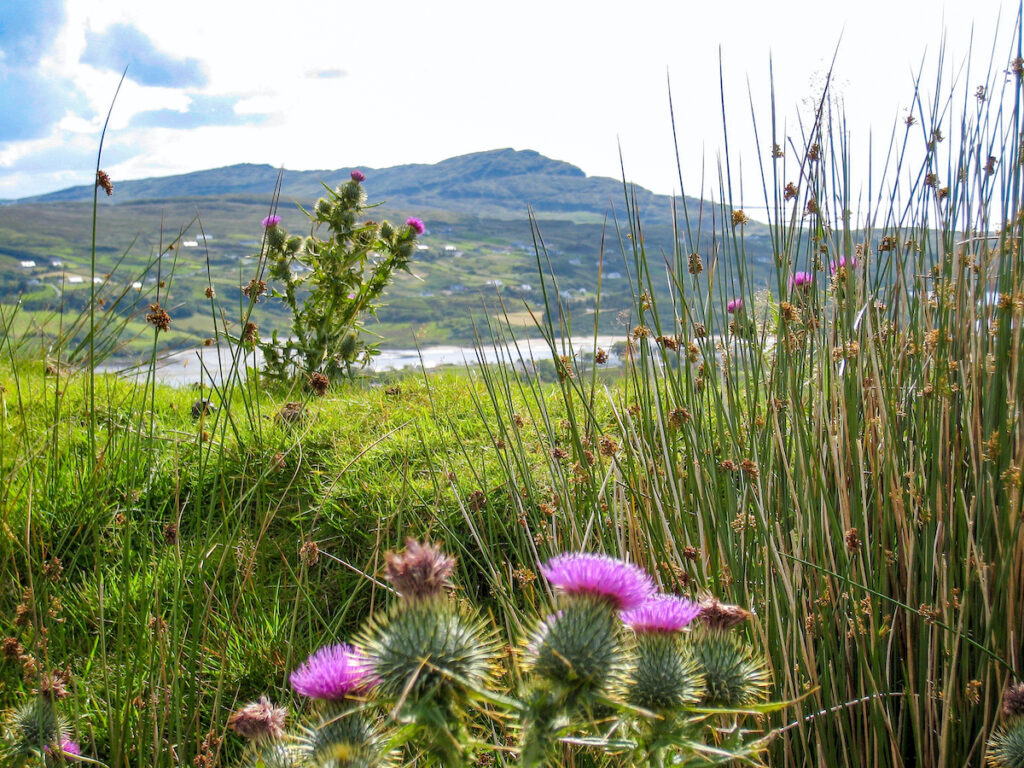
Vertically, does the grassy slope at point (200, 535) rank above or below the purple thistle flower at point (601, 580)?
below

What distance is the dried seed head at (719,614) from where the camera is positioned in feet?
4.09

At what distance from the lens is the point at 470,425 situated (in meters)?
4.15

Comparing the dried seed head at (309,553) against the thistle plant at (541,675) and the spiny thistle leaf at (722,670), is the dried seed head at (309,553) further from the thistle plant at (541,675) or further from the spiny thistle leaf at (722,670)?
the spiny thistle leaf at (722,670)

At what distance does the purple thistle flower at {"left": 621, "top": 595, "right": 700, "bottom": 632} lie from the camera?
3.81ft

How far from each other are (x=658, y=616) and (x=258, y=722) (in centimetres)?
72

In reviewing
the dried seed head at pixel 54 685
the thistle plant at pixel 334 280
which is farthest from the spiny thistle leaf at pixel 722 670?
the thistle plant at pixel 334 280

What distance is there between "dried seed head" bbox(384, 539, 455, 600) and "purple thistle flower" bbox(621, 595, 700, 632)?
0.30 metres

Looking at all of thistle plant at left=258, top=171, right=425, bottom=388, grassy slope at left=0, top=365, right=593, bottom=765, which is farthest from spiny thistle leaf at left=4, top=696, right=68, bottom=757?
thistle plant at left=258, top=171, right=425, bottom=388

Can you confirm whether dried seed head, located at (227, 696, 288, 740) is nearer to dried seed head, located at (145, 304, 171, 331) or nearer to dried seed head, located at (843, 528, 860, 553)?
dried seed head, located at (145, 304, 171, 331)

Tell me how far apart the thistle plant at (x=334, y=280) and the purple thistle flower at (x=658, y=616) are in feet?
12.6

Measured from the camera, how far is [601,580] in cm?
110

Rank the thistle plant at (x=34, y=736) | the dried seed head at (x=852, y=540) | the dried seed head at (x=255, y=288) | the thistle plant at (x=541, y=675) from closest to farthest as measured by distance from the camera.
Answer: the thistle plant at (x=541, y=675)
the thistle plant at (x=34, y=736)
the dried seed head at (x=852, y=540)
the dried seed head at (x=255, y=288)

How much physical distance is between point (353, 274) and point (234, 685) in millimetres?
3034

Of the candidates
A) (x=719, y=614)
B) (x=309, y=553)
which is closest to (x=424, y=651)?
(x=719, y=614)
